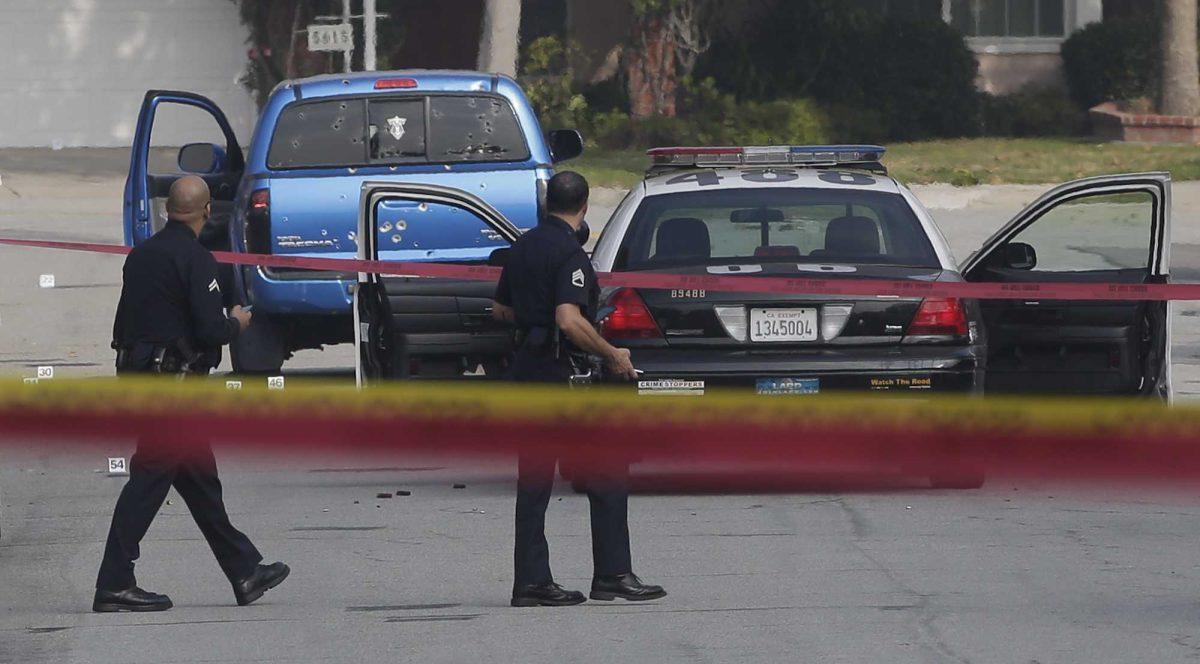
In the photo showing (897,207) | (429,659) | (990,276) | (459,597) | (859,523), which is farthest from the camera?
(990,276)

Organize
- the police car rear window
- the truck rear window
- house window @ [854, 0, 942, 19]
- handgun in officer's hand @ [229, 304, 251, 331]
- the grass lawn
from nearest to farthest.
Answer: handgun in officer's hand @ [229, 304, 251, 331] → the police car rear window → the truck rear window → the grass lawn → house window @ [854, 0, 942, 19]

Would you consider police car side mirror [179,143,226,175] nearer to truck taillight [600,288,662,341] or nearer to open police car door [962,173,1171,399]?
truck taillight [600,288,662,341]

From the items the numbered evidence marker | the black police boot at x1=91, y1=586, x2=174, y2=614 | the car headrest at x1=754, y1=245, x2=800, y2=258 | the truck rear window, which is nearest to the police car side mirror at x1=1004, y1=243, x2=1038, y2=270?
the car headrest at x1=754, y1=245, x2=800, y2=258

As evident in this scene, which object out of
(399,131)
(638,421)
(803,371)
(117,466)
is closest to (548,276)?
(638,421)

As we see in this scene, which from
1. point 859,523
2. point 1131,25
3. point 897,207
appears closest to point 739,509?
point 859,523

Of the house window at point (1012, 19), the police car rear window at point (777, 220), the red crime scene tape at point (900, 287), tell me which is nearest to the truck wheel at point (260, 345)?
the red crime scene tape at point (900, 287)

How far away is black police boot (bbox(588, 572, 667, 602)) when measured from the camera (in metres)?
7.44

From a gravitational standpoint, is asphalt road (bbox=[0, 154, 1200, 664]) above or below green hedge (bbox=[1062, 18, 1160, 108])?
below

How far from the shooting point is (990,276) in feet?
34.8

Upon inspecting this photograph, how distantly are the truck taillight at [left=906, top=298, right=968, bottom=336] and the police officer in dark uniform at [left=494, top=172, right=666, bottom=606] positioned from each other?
2.01 m

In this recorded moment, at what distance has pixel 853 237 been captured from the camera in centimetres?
976

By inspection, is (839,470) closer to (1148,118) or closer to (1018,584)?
(1018,584)

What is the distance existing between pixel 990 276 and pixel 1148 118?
19.5 meters

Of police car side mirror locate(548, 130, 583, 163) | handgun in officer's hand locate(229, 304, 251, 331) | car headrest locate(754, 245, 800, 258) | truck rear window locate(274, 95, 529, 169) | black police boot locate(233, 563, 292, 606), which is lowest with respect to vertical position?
black police boot locate(233, 563, 292, 606)
